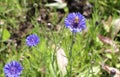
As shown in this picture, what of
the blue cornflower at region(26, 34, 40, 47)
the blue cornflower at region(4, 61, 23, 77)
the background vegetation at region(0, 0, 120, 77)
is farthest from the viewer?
the background vegetation at region(0, 0, 120, 77)

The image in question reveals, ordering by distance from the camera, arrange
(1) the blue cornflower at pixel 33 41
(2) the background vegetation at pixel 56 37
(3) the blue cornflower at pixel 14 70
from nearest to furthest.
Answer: (3) the blue cornflower at pixel 14 70 < (1) the blue cornflower at pixel 33 41 < (2) the background vegetation at pixel 56 37

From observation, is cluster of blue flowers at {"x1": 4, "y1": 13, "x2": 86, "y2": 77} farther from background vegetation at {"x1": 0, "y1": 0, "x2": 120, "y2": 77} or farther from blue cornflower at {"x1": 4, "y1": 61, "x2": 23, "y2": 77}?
background vegetation at {"x1": 0, "y1": 0, "x2": 120, "y2": 77}

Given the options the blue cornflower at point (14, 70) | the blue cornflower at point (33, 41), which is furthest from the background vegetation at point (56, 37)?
the blue cornflower at point (14, 70)

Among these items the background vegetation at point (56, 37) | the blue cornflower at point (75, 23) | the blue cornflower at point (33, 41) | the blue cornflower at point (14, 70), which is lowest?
the background vegetation at point (56, 37)

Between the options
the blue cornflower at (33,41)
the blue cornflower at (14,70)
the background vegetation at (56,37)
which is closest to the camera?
the blue cornflower at (14,70)

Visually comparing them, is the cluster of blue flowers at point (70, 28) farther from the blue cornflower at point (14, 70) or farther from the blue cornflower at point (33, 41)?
the blue cornflower at point (33, 41)

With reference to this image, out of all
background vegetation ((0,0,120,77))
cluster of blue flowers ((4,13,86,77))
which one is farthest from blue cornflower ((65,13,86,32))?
background vegetation ((0,0,120,77))

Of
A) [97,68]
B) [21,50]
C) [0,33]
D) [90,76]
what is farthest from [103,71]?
[0,33]

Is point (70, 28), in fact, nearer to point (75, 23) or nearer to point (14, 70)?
point (75, 23)

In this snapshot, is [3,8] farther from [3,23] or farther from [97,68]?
[97,68]

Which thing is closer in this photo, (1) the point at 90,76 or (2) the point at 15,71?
(2) the point at 15,71

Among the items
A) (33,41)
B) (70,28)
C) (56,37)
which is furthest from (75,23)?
(56,37)
